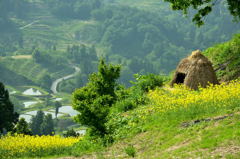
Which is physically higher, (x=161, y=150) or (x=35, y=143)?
(x=161, y=150)

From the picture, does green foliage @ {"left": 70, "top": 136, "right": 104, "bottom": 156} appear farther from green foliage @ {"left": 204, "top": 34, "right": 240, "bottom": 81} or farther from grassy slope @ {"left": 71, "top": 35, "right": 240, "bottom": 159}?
green foliage @ {"left": 204, "top": 34, "right": 240, "bottom": 81}

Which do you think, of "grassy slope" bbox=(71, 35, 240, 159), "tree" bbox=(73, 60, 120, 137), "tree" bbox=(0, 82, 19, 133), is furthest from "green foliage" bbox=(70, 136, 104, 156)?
"tree" bbox=(0, 82, 19, 133)

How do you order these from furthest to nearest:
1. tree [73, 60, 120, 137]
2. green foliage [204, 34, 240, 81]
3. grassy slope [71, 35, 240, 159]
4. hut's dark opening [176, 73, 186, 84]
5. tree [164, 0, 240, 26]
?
1. hut's dark opening [176, 73, 186, 84]
2. green foliage [204, 34, 240, 81]
3. tree [164, 0, 240, 26]
4. tree [73, 60, 120, 137]
5. grassy slope [71, 35, 240, 159]

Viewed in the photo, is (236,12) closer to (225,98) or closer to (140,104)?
(225,98)

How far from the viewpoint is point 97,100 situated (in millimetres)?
21406

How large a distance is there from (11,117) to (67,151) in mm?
30464

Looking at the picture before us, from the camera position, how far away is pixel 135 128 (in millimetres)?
20625

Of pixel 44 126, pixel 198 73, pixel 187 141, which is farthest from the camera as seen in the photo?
pixel 44 126

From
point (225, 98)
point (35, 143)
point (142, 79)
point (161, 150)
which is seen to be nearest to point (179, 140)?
point (161, 150)

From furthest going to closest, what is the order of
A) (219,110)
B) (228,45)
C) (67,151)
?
(228,45), (67,151), (219,110)

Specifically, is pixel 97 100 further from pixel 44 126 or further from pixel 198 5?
pixel 44 126

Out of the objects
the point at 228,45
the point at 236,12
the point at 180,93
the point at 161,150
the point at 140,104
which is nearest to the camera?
the point at 161,150

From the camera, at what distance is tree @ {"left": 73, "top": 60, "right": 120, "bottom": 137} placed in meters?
20.5

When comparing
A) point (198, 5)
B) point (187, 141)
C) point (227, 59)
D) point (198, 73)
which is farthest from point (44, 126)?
point (187, 141)
